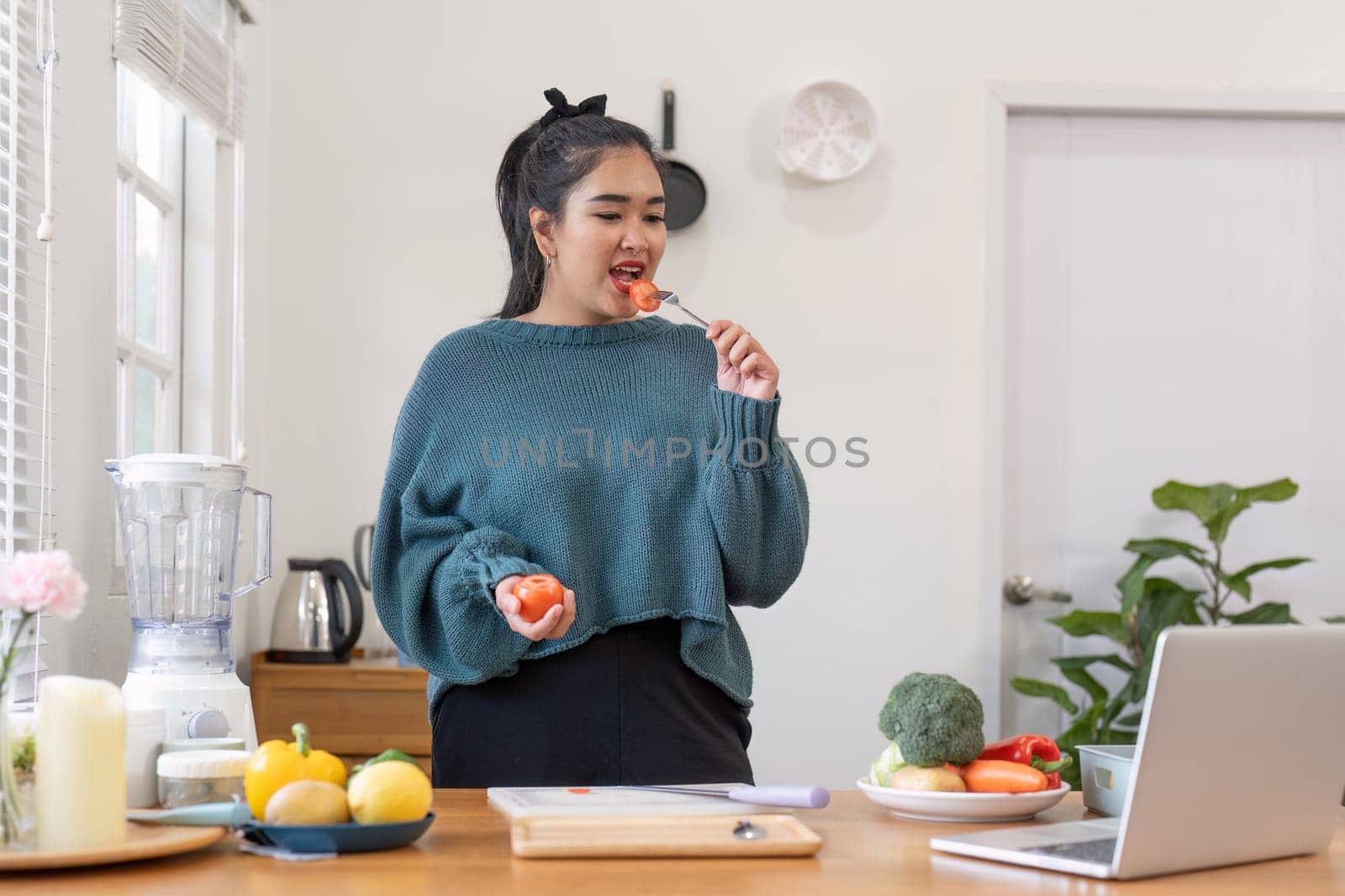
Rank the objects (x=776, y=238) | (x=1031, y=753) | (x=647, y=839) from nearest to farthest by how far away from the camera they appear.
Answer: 1. (x=647, y=839)
2. (x=1031, y=753)
3. (x=776, y=238)

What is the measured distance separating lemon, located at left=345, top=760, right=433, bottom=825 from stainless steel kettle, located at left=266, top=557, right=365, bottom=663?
1827mm

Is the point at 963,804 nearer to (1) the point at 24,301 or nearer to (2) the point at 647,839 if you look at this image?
(2) the point at 647,839

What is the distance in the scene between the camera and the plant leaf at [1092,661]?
3.13 m

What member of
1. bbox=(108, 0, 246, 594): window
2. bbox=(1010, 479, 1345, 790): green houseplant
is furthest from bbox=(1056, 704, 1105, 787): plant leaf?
bbox=(108, 0, 246, 594): window

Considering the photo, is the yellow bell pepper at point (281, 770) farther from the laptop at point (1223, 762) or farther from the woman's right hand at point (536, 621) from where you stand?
the laptop at point (1223, 762)

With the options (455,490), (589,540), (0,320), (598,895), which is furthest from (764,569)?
(0,320)

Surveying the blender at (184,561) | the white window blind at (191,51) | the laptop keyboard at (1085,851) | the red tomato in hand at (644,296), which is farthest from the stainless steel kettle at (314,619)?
the laptop keyboard at (1085,851)

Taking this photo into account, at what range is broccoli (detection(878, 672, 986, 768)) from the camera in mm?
1308

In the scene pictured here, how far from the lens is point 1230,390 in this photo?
3393 millimetres

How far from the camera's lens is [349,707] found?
2.83 m

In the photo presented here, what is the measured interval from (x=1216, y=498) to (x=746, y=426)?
1.75 meters

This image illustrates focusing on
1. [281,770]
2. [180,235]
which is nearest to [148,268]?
[180,235]

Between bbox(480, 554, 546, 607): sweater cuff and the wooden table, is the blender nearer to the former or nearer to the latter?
bbox(480, 554, 546, 607): sweater cuff

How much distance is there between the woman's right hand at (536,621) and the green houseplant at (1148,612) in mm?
1837
